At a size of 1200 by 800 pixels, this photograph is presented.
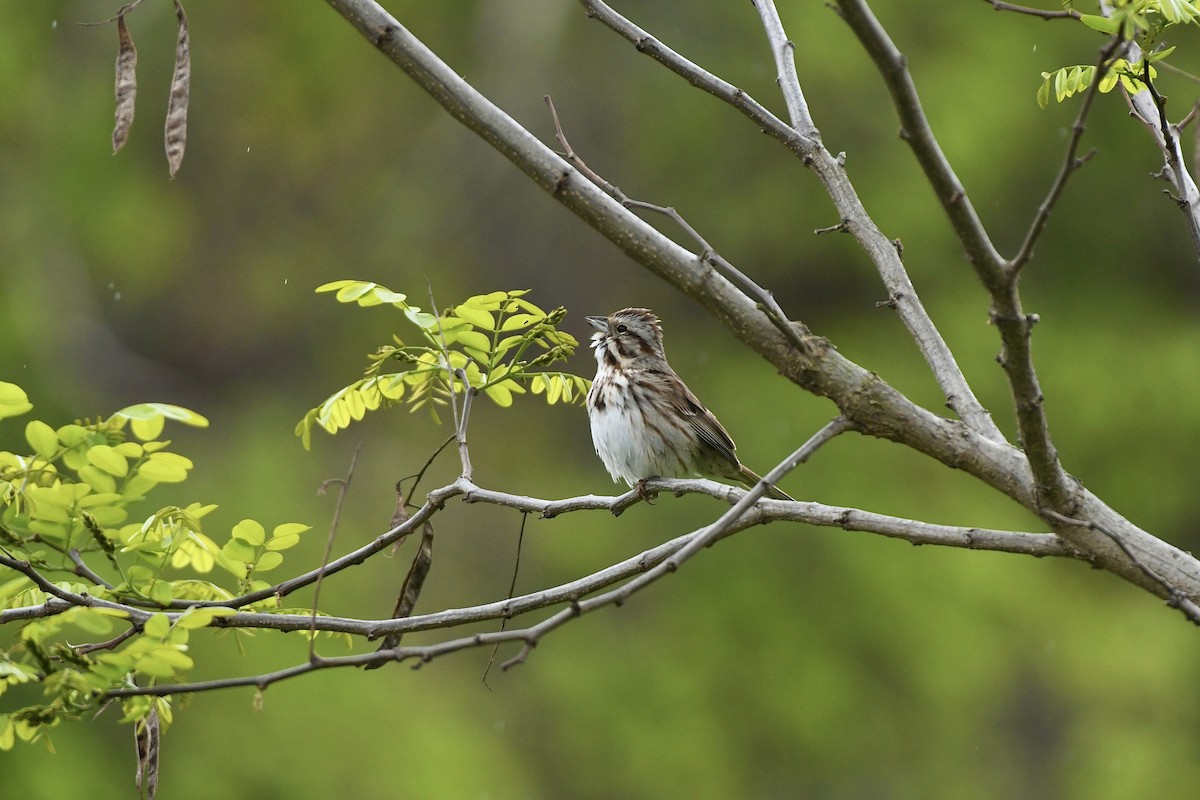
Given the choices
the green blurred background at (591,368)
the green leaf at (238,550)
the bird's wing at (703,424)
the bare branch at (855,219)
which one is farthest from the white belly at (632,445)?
the green blurred background at (591,368)

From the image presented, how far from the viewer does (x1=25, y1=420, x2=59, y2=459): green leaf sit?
2.66 m

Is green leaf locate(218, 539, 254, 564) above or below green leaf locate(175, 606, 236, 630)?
above

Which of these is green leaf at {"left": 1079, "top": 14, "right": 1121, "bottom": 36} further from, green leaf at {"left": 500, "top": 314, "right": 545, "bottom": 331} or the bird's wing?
the bird's wing

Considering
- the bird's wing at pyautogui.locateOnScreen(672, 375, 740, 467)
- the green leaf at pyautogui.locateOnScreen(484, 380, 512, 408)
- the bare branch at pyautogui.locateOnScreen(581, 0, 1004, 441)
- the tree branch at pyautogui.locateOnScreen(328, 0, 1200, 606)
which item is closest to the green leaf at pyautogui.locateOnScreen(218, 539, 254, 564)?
the green leaf at pyautogui.locateOnScreen(484, 380, 512, 408)

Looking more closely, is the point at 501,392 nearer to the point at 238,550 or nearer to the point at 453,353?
the point at 453,353

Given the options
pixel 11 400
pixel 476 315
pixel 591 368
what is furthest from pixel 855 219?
pixel 591 368

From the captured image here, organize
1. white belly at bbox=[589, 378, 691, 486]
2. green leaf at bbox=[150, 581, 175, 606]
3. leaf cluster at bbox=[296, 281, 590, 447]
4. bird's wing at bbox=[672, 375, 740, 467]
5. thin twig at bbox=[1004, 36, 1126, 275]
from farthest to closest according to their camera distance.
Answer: bird's wing at bbox=[672, 375, 740, 467], white belly at bbox=[589, 378, 691, 486], leaf cluster at bbox=[296, 281, 590, 447], green leaf at bbox=[150, 581, 175, 606], thin twig at bbox=[1004, 36, 1126, 275]

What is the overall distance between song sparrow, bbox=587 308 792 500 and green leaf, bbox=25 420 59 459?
308cm

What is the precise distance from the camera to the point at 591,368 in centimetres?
1115

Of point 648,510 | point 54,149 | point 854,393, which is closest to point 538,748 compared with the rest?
point 648,510

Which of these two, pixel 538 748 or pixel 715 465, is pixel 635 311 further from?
pixel 538 748

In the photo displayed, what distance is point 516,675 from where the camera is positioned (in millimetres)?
11078

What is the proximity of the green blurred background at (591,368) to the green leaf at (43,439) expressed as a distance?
7.11 meters

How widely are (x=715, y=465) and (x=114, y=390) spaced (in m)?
7.26
